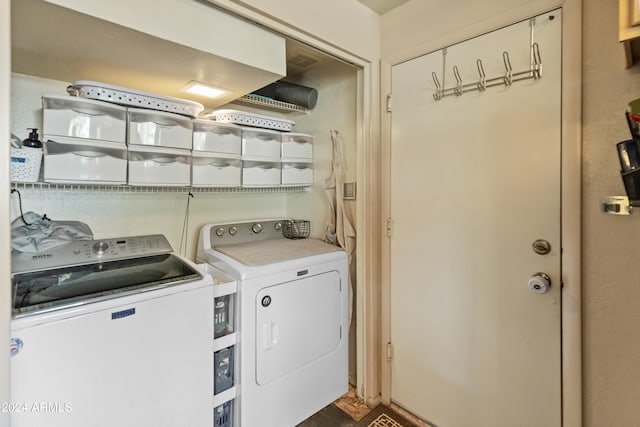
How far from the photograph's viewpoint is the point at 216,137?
5.82 feet

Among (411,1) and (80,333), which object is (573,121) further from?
(80,333)

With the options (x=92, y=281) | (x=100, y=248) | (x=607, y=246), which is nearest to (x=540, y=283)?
(x=607, y=246)

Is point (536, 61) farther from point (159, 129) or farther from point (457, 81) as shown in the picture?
point (159, 129)

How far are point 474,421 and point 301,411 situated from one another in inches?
36.6

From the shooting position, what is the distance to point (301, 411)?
1.74 m

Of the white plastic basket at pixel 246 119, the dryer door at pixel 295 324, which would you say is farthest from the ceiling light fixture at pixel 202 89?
the dryer door at pixel 295 324

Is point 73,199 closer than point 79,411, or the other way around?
point 79,411

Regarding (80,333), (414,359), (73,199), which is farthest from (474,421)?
(73,199)

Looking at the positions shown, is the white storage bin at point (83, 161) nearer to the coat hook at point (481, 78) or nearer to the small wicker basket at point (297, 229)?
the small wicker basket at point (297, 229)

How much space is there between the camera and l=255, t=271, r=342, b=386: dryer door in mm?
1562

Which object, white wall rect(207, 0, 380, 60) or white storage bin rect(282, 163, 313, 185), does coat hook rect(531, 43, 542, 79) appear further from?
white storage bin rect(282, 163, 313, 185)

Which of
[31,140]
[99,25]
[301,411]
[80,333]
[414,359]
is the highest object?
[99,25]

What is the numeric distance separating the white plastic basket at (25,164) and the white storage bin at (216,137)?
662 mm

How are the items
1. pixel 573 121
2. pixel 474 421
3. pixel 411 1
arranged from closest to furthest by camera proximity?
pixel 573 121 < pixel 474 421 < pixel 411 1
